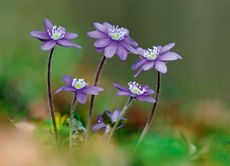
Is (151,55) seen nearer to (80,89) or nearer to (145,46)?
(80,89)

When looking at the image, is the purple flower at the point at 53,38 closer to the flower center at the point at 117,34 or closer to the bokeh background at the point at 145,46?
the flower center at the point at 117,34

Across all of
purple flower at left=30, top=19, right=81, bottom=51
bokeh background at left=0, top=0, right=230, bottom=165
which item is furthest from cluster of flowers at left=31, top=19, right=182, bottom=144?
bokeh background at left=0, top=0, right=230, bottom=165

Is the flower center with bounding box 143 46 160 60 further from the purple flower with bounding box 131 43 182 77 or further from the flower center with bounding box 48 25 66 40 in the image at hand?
the flower center with bounding box 48 25 66 40

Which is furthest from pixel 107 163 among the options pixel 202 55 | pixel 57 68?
pixel 202 55

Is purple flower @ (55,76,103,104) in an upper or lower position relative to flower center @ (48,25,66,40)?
lower

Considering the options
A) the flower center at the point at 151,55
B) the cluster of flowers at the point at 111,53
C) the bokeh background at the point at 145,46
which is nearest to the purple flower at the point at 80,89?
the cluster of flowers at the point at 111,53

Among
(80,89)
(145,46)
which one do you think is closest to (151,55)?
(80,89)
